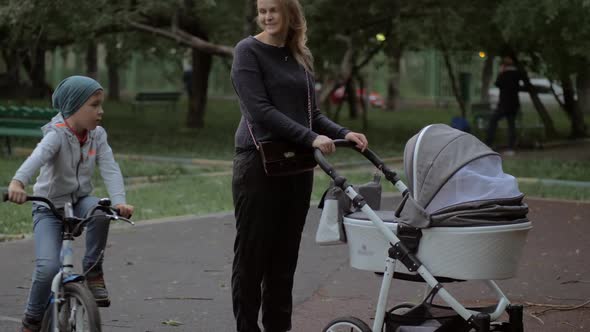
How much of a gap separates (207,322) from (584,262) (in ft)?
11.8

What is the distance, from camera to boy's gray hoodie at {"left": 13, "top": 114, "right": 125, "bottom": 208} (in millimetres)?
5539

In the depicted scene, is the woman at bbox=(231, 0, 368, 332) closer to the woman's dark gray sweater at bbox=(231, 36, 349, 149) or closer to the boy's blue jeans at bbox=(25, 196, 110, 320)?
the woman's dark gray sweater at bbox=(231, 36, 349, 149)

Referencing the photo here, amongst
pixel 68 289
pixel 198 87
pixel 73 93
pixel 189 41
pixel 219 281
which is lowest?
pixel 198 87

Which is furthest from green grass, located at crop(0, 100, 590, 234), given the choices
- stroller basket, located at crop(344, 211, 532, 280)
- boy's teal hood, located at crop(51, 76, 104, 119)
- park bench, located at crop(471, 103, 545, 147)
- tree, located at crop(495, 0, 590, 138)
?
stroller basket, located at crop(344, 211, 532, 280)

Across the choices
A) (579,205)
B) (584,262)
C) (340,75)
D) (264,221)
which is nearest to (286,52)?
(264,221)

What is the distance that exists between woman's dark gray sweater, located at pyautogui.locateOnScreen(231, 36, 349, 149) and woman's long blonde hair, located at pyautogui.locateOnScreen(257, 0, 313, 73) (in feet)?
0.11

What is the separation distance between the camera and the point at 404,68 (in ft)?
172

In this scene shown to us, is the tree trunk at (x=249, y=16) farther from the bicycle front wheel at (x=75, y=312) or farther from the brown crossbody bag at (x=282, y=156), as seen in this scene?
the bicycle front wheel at (x=75, y=312)

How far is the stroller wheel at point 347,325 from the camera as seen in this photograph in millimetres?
5457

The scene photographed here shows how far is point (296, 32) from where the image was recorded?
5.56 metres

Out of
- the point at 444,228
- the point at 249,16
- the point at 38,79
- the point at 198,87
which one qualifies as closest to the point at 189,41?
the point at 249,16

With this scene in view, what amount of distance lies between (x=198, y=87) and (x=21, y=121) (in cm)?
883

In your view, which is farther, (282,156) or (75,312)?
(282,156)

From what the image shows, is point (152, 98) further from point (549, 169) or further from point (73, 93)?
point (73, 93)
